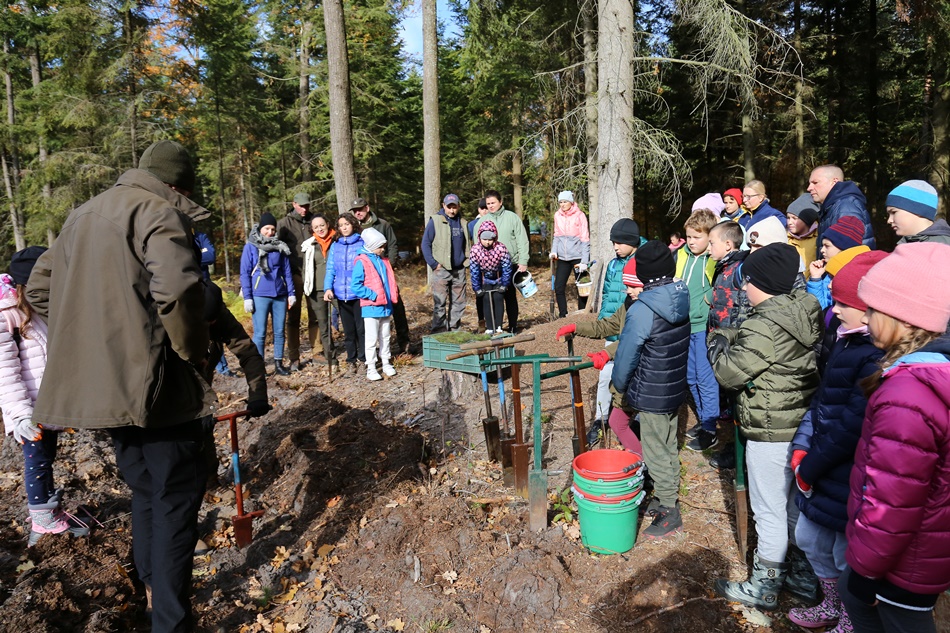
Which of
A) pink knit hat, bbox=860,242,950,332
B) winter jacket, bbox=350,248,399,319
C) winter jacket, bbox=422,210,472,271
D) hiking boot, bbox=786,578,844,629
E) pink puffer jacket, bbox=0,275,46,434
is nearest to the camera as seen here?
pink knit hat, bbox=860,242,950,332

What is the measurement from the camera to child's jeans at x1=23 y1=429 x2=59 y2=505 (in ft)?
13.8

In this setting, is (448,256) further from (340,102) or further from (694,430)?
(694,430)

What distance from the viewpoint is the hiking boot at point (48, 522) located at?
4.28 m

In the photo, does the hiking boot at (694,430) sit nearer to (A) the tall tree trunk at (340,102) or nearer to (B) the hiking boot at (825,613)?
(B) the hiking boot at (825,613)

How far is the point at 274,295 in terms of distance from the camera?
819 cm

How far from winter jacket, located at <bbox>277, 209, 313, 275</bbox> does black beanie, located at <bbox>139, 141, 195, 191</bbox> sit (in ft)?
19.3

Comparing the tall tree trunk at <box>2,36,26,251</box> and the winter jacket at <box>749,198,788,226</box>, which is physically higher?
the tall tree trunk at <box>2,36,26,251</box>

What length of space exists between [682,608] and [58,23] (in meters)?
22.7

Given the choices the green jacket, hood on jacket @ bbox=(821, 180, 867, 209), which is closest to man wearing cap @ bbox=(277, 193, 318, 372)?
the green jacket

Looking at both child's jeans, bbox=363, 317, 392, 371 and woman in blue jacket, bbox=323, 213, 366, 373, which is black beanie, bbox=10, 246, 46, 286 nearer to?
woman in blue jacket, bbox=323, 213, 366, 373

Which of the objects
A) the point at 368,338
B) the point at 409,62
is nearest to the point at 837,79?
the point at 409,62

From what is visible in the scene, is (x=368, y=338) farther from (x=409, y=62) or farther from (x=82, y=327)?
(x=409, y=62)

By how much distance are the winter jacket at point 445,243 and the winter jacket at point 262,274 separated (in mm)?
2169

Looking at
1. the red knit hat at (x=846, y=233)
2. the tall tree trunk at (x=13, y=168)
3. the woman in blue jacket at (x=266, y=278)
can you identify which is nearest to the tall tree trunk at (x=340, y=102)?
the woman in blue jacket at (x=266, y=278)
